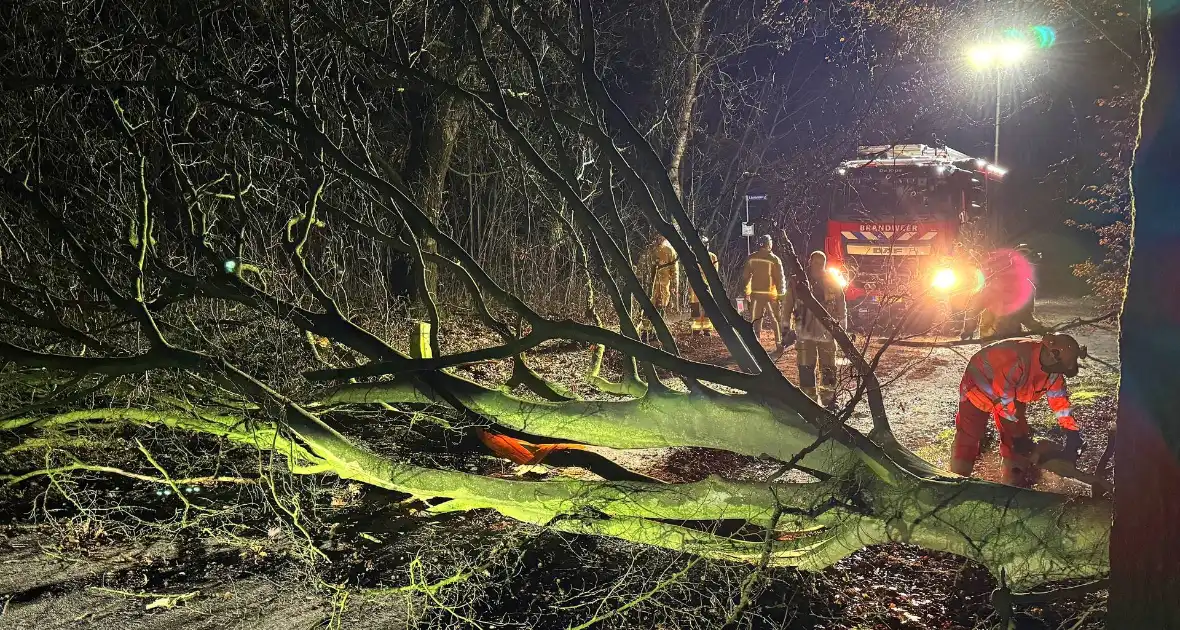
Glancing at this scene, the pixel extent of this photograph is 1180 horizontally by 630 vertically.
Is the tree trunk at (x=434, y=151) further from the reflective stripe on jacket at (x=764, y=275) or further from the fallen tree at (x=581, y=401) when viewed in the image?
the fallen tree at (x=581, y=401)

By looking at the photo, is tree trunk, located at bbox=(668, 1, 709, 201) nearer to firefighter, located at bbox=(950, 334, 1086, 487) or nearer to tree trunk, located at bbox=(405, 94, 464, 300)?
tree trunk, located at bbox=(405, 94, 464, 300)

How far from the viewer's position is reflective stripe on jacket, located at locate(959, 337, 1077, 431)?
4.18 meters

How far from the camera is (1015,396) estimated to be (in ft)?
14.1

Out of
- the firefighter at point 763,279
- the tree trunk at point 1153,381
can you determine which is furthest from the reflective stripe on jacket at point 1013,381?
the firefighter at point 763,279

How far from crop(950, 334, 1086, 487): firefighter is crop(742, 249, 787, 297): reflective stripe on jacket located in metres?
5.24

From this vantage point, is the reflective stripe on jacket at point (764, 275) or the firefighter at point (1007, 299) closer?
the firefighter at point (1007, 299)

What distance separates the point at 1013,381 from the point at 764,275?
18.5 feet

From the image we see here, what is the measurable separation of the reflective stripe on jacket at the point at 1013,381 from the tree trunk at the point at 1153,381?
8.73 feet

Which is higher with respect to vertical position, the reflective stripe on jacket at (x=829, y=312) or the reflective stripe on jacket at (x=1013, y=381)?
the reflective stripe on jacket at (x=829, y=312)

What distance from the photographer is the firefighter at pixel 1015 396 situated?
13.3 feet

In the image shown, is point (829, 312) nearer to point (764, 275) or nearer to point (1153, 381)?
point (764, 275)

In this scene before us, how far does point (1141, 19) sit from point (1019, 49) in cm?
770

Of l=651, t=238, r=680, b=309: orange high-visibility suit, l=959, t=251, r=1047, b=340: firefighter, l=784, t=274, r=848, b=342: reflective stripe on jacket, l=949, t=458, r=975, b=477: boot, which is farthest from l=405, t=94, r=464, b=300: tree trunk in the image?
l=949, t=458, r=975, b=477: boot

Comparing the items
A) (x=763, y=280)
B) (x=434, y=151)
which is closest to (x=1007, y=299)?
(x=763, y=280)
